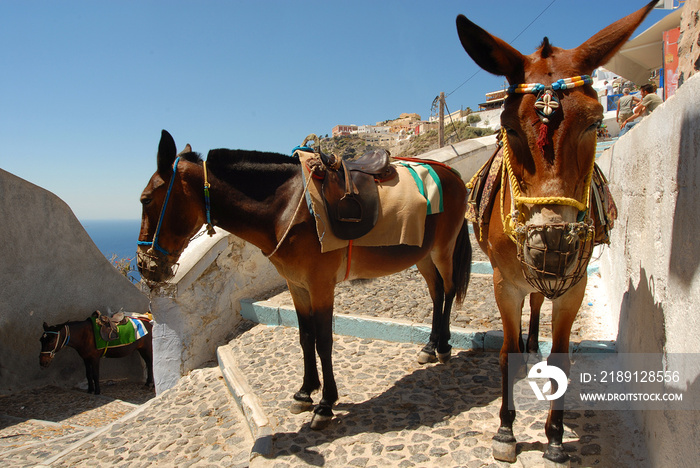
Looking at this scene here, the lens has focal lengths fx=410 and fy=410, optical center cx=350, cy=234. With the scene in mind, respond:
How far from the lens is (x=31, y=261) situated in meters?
10.6

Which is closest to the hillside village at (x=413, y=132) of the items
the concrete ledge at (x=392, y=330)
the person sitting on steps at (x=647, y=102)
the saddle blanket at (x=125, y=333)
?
the concrete ledge at (x=392, y=330)

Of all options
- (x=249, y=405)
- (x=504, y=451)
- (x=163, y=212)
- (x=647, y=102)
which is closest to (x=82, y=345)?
(x=249, y=405)

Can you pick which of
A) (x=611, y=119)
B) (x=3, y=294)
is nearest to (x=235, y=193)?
(x=3, y=294)

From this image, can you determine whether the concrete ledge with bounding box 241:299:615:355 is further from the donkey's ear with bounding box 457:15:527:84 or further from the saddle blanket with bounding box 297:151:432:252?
the donkey's ear with bounding box 457:15:527:84

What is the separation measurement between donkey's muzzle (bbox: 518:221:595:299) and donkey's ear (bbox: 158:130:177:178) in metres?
2.59

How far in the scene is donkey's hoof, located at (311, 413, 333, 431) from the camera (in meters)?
3.31

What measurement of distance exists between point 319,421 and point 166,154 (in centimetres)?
243

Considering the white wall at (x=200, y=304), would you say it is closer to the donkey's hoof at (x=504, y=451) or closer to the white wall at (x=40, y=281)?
the donkey's hoof at (x=504, y=451)

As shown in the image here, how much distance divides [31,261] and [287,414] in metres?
10.4

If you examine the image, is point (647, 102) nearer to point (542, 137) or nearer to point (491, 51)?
point (491, 51)

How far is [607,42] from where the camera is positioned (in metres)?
2.05

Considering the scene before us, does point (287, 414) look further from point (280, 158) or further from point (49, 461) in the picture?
point (49, 461)

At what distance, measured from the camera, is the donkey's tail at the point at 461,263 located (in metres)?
4.38

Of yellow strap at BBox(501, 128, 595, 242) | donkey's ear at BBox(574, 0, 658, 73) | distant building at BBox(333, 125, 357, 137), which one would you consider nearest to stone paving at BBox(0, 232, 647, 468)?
yellow strap at BBox(501, 128, 595, 242)
